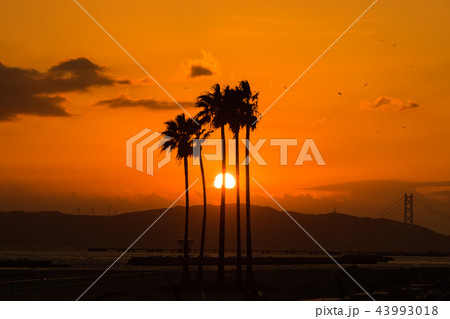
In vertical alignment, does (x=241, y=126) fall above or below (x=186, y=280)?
above

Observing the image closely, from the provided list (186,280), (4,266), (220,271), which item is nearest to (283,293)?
(220,271)

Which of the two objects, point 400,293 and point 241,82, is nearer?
point 400,293

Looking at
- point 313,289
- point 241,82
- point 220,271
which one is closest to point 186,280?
point 220,271

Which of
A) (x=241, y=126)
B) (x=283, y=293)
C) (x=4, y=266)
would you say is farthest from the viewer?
(x=4, y=266)

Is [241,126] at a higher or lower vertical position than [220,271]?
higher

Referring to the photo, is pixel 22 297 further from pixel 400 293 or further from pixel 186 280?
pixel 400 293

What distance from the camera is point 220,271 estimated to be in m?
67.9

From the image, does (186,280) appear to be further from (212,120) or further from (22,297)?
(22,297)

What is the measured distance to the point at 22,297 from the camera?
55.5 m
